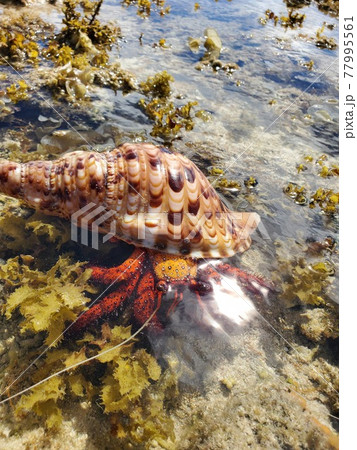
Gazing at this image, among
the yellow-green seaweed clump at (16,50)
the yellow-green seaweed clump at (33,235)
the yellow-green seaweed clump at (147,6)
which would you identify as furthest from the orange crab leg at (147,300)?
the yellow-green seaweed clump at (147,6)

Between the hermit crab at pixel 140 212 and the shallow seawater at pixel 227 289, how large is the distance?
205 millimetres

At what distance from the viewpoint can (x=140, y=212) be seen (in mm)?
3299

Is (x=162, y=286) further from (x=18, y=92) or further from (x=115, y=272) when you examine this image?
(x=18, y=92)

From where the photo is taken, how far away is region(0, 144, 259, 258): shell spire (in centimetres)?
316

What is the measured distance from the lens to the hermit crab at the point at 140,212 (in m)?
3.15

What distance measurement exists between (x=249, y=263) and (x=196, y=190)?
44.8 inches

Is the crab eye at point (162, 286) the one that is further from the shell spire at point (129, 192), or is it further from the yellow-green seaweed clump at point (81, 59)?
the yellow-green seaweed clump at point (81, 59)

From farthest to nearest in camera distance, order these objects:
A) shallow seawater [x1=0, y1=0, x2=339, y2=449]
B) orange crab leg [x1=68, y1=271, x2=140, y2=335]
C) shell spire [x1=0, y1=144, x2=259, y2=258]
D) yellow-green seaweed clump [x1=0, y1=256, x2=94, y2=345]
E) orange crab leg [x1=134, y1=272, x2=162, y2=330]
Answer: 1. shell spire [x1=0, y1=144, x2=259, y2=258]
2. orange crab leg [x1=134, y1=272, x2=162, y2=330]
3. orange crab leg [x1=68, y1=271, x2=140, y2=335]
4. yellow-green seaweed clump [x1=0, y1=256, x2=94, y2=345]
5. shallow seawater [x1=0, y1=0, x2=339, y2=449]

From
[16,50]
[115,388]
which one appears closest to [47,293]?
[115,388]

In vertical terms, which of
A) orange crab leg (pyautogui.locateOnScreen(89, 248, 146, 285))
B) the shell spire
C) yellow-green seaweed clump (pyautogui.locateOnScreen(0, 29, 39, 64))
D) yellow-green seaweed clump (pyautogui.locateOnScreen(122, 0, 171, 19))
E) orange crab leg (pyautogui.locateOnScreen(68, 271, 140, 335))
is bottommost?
orange crab leg (pyautogui.locateOnScreen(68, 271, 140, 335))

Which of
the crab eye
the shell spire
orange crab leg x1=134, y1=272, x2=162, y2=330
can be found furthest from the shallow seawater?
the shell spire

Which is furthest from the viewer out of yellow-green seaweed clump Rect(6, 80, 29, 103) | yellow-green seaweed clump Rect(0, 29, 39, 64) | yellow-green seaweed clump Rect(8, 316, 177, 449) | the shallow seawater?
yellow-green seaweed clump Rect(0, 29, 39, 64)

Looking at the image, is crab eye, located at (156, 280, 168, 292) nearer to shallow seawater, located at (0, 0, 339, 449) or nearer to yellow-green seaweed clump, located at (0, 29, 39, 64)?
shallow seawater, located at (0, 0, 339, 449)

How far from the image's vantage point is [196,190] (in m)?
3.46
